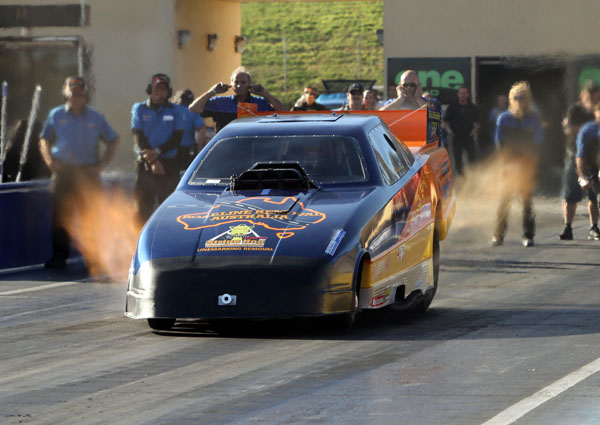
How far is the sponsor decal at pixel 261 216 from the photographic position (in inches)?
395

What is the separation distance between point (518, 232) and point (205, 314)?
32.8 feet

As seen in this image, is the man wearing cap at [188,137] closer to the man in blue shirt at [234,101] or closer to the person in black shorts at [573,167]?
the man in blue shirt at [234,101]

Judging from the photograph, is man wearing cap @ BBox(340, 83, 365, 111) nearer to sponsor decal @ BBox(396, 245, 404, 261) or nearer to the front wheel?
sponsor decal @ BBox(396, 245, 404, 261)

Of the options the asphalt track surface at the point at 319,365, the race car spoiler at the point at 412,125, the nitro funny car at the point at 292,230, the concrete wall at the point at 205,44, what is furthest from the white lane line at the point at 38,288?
the concrete wall at the point at 205,44

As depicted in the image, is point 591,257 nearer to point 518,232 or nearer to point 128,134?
point 518,232

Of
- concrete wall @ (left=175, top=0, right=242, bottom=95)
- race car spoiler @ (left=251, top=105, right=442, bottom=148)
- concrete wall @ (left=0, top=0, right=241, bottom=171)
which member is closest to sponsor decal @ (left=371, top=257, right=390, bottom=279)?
race car spoiler @ (left=251, top=105, right=442, bottom=148)

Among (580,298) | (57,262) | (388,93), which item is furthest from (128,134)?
(580,298)

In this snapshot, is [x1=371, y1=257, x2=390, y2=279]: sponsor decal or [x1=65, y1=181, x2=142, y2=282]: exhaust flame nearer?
[x1=371, y1=257, x2=390, y2=279]: sponsor decal

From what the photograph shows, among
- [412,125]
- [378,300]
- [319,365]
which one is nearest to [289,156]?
[378,300]

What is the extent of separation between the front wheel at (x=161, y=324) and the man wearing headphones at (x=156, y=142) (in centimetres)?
546

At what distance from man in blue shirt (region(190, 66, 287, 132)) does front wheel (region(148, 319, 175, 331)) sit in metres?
5.18

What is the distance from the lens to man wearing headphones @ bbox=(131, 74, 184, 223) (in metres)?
15.7

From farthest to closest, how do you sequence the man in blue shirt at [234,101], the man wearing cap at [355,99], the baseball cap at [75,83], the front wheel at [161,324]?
the man wearing cap at [355,99] → the baseball cap at [75,83] → the man in blue shirt at [234,101] → the front wheel at [161,324]

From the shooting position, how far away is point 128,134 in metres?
25.5
